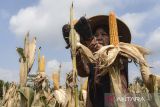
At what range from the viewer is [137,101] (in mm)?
2818

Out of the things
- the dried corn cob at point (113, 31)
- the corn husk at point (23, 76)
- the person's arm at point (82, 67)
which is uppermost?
the dried corn cob at point (113, 31)

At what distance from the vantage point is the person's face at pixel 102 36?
3039 mm

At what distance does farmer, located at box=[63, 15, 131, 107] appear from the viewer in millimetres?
2760

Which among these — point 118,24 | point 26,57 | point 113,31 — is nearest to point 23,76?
point 26,57

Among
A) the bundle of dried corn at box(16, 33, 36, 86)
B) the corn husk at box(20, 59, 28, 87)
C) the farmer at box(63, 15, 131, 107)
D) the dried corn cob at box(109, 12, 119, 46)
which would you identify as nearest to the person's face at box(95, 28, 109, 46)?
the farmer at box(63, 15, 131, 107)

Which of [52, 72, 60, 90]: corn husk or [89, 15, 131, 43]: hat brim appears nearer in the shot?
[89, 15, 131, 43]: hat brim

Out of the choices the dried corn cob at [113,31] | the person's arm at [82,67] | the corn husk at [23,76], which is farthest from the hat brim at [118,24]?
the corn husk at [23,76]

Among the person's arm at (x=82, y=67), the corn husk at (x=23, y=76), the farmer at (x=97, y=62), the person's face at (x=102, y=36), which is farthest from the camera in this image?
the person's face at (x=102, y=36)

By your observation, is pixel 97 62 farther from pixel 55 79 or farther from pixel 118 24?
pixel 55 79

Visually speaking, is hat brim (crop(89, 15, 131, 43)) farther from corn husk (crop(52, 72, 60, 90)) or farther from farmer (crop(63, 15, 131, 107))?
corn husk (crop(52, 72, 60, 90))

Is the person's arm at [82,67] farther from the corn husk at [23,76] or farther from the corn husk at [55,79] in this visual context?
the corn husk at [55,79]

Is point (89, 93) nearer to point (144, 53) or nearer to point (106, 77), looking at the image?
point (106, 77)

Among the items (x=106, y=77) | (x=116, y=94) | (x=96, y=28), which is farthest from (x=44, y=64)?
(x=116, y=94)

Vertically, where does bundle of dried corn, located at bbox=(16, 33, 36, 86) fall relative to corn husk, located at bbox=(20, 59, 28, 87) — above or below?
above
